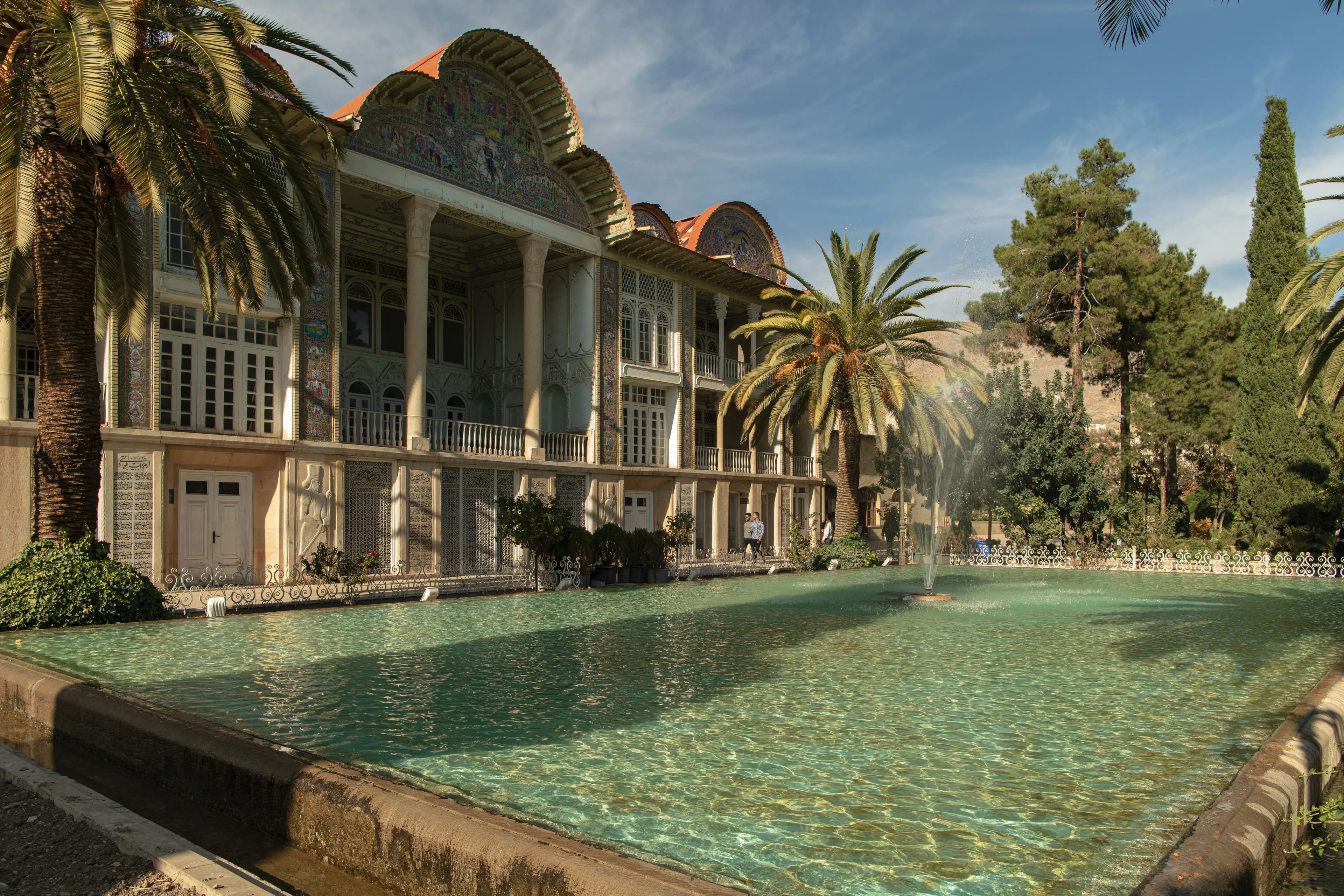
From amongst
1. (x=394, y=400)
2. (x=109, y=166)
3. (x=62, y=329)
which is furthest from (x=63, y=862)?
(x=394, y=400)

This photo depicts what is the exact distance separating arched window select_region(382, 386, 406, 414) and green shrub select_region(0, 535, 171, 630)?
11377 millimetres

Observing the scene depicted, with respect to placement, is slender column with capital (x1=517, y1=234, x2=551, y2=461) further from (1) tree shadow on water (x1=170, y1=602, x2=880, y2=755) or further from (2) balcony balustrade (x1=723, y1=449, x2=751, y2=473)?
(1) tree shadow on water (x1=170, y1=602, x2=880, y2=755)

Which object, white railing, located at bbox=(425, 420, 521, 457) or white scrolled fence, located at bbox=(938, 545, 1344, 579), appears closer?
white railing, located at bbox=(425, 420, 521, 457)

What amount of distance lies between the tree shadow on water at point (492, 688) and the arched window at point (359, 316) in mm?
13368

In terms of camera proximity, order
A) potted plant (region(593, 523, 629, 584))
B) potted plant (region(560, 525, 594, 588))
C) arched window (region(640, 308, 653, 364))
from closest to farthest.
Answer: potted plant (region(560, 525, 594, 588)) < potted plant (region(593, 523, 629, 584)) < arched window (region(640, 308, 653, 364))

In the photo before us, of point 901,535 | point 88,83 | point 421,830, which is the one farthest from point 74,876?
point 901,535

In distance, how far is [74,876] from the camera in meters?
3.33

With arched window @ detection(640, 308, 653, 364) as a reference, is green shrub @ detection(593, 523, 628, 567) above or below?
below

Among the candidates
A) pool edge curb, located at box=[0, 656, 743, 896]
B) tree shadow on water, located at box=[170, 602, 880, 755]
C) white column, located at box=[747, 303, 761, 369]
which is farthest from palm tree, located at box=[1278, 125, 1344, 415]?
white column, located at box=[747, 303, 761, 369]

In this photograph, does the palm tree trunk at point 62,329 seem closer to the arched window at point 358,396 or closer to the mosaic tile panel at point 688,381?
the arched window at point 358,396

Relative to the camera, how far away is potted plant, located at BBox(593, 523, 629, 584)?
1753 centimetres

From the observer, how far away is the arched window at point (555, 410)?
2300 cm

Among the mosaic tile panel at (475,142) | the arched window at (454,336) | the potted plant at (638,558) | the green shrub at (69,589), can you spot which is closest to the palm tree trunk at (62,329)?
the green shrub at (69,589)

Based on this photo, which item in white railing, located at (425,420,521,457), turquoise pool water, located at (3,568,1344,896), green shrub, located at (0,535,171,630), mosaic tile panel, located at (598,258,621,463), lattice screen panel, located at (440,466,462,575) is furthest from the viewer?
mosaic tile panel, located at (598,258,621,463)
